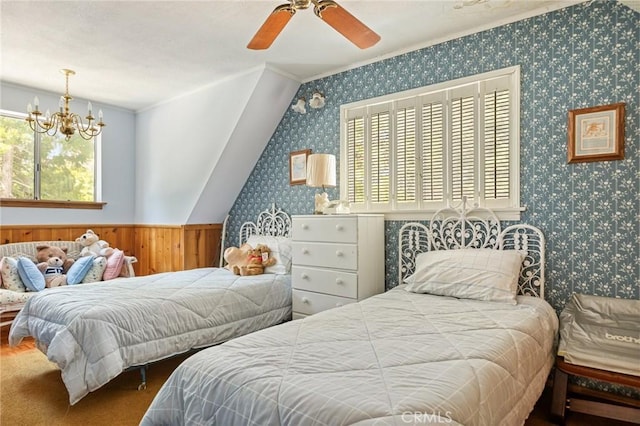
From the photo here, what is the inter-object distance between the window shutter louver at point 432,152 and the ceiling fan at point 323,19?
41.6 inches

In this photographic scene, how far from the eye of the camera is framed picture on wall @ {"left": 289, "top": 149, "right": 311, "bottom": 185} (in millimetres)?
3885

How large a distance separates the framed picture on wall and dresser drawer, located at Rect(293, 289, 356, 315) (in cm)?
120

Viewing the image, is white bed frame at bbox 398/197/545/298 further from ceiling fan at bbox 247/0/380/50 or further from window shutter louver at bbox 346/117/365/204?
ceiling fan at bbox 247/0/380/50

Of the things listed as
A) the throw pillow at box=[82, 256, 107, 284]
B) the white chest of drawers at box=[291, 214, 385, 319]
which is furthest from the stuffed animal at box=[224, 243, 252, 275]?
the throw pillow at box=[82, 256, 107, 284]

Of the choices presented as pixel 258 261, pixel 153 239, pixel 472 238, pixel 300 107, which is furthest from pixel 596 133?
pixel 153 239

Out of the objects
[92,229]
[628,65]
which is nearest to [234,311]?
[92,229]

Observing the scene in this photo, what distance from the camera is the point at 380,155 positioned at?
3.36 meters

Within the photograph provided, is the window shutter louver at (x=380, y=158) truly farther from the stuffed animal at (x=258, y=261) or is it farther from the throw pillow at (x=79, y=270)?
the throw pillow at (x=79, y=270)

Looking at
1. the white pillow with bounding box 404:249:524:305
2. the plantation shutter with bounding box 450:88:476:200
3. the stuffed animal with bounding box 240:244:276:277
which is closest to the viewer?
the white pillow with bounding box 404:249:524:305

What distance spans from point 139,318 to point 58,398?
0.70m

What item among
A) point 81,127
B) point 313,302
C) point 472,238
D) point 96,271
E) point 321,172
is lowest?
point 313,302

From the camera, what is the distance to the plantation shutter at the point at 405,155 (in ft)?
10.3

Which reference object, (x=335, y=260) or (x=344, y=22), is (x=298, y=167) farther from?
(x=344, y=22)

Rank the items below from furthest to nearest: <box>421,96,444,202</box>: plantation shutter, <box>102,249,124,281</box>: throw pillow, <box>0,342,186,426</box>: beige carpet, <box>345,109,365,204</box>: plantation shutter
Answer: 1. <box>102,249,124,281</box>: throw pillow
2. <box>345,109,365,204</box>: plantation shutter
3. <box>421,96,444,202</box>: plantation shutter
4. <box>0,342,186,426</box>: beige carpet
